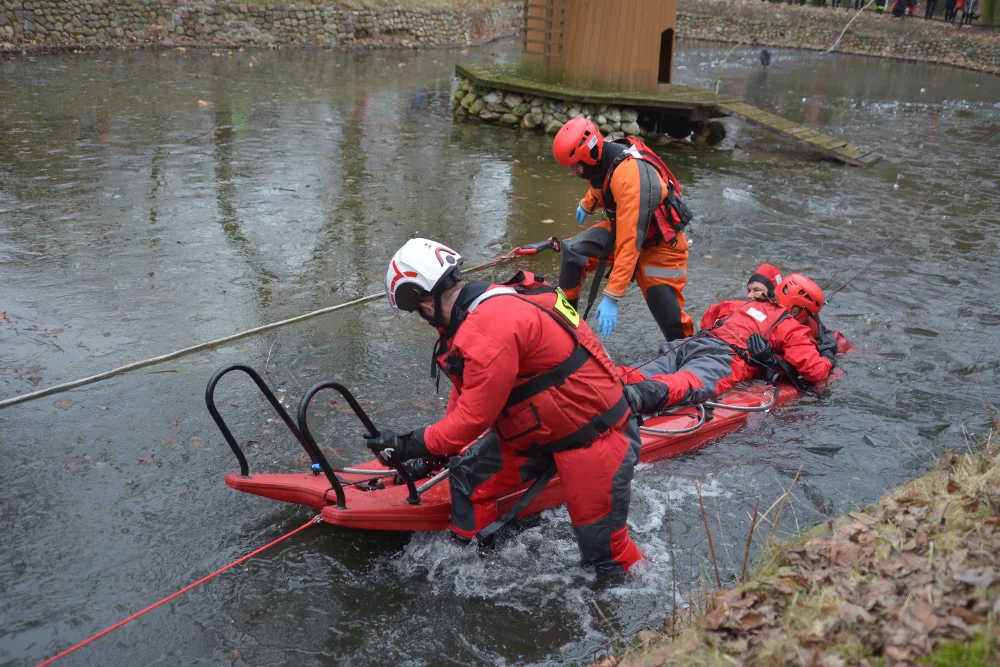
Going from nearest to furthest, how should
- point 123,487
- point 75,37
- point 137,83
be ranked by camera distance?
point 123,487, point 137,83, point 75,37

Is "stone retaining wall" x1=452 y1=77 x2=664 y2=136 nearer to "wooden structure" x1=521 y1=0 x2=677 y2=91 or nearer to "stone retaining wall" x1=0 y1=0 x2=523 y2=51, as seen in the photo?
"wooden structure" x1=521 y1=0 x2=677 y2=91

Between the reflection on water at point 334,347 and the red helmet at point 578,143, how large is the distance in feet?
6.69

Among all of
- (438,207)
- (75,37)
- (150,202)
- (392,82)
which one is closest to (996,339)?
(438,207)

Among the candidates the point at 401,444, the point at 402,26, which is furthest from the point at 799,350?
the point at 402,26

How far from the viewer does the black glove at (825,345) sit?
277 inches

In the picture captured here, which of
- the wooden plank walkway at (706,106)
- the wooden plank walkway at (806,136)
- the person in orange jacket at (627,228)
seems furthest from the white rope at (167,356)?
the wooden plank walkway at (806,136)

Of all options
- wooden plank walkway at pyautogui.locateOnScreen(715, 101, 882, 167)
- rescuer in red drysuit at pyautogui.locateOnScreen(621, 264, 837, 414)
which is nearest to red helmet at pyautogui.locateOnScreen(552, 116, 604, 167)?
rescuer in red drysuit at pyautogui.locateOnScreen(621, 264, 837, 414)

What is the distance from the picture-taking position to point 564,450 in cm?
433

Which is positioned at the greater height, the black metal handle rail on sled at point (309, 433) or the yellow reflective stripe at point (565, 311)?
the yellow reflective stripe at point (565, 311)

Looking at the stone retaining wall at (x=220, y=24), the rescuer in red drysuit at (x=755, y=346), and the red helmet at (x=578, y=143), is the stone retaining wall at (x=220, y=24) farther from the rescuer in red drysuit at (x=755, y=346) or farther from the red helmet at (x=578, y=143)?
the rescuer in red drysuit at (x=755, y=346)

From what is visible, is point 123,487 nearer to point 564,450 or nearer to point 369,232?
point 564,450

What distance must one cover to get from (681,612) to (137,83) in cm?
1803

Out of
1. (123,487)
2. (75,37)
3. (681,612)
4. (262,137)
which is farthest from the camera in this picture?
(75,37)

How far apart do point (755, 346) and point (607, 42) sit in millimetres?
10165
